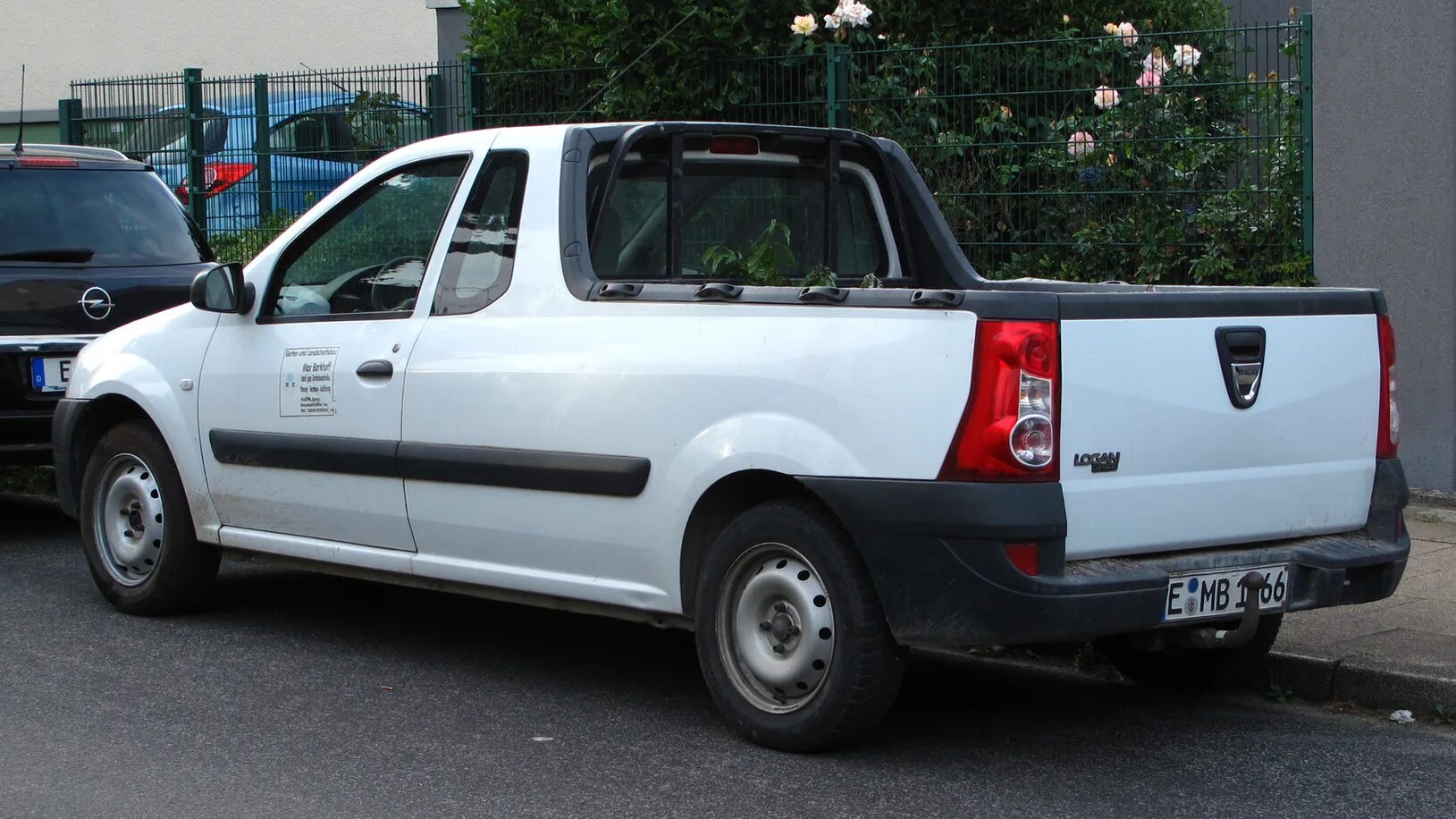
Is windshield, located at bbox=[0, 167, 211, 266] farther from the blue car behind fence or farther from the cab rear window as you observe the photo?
the cab rear window

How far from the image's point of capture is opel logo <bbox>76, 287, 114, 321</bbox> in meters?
8.82

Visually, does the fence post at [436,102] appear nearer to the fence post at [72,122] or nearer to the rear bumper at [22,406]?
the fence post at [72,122]

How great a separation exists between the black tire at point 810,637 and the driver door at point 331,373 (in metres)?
1.36

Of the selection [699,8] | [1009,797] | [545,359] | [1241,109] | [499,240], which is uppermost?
[699,8]

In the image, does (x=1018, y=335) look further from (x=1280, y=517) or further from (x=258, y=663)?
(x=258, y=663)

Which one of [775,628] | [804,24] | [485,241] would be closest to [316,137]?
[804,24]

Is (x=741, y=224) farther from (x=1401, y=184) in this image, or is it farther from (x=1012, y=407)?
(x=1401, y=184)

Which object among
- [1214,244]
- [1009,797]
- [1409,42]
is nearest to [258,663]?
[1009,797]

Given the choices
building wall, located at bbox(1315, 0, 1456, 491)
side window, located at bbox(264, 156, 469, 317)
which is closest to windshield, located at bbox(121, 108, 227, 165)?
side window, located at bbox(264, 156, 469, 317)

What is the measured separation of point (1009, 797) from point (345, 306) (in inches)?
116

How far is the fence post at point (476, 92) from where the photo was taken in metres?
12.8

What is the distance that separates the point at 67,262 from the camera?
8.96 metres

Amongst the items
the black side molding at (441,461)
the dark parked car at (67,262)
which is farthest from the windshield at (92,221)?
the black side molding at (441,461)

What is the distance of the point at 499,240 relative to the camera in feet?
19.5
